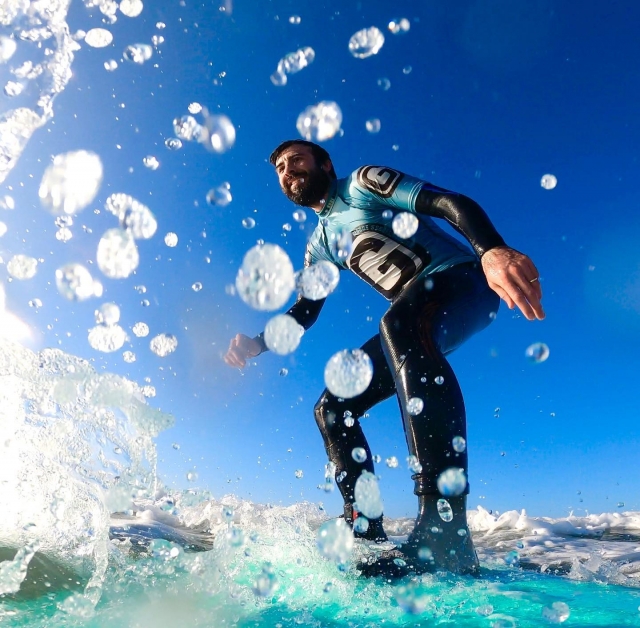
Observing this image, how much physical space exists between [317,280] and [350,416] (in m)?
0.95

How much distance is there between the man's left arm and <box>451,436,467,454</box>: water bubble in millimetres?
538

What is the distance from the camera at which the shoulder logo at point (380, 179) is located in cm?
239

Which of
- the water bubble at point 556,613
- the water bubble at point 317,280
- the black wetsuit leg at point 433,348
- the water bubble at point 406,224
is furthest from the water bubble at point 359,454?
the water bubble at point 556,613

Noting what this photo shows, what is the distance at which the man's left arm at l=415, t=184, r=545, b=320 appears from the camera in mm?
1726

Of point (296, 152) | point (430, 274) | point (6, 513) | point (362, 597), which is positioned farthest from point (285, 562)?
point (296, 152)

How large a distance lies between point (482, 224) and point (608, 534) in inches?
147

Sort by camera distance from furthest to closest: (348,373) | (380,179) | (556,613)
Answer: (348,373), (380,179), (556,613)

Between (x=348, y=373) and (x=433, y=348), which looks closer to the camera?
(x=433, y=348)

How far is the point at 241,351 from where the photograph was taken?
3.24 metres

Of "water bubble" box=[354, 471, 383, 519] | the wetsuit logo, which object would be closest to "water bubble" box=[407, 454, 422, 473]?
"water bubble" box=[354, 471, 383, 519]

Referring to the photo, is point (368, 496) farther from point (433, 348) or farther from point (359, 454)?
point (433, 348)

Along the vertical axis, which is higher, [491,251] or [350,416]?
[491,251]

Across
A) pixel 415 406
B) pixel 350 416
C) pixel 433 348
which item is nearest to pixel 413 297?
pixel 433 348

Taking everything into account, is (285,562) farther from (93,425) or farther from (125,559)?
(93,425)
